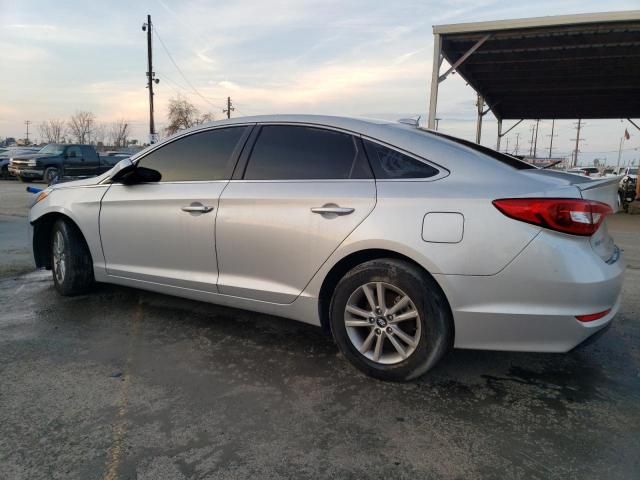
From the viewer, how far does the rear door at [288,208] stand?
2.84m

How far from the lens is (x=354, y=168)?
2.91m

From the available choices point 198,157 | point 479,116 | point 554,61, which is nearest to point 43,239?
point 198,157

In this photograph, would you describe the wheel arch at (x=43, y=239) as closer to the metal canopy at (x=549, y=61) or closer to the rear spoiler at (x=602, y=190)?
the rear spoiler at (x=602, y=190)

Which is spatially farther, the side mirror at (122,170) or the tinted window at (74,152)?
the tinted window at (74,152)

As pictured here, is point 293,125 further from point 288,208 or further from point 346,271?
point 346,271

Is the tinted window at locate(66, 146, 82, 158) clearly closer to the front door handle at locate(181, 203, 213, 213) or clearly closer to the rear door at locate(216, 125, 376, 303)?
the front door handle at locate(181, 203, 213, 213)

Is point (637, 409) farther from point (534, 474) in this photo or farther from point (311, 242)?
point (311, 242)

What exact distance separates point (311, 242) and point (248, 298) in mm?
659

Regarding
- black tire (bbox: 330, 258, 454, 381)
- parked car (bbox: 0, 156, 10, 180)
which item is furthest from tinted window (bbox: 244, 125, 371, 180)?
parked car (bbox: 0, 156, 10, 180)

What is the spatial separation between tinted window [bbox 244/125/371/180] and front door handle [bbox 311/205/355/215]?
22 centimetres

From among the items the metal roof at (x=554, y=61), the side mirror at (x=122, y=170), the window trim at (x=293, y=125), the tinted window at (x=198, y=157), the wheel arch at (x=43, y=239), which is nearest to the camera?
the window trim at (x=293, y=125)

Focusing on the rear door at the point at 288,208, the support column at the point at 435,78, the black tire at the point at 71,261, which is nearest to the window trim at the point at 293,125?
the rear door at the point at 288,208

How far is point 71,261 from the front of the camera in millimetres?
4156

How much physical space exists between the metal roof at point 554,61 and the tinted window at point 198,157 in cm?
827
